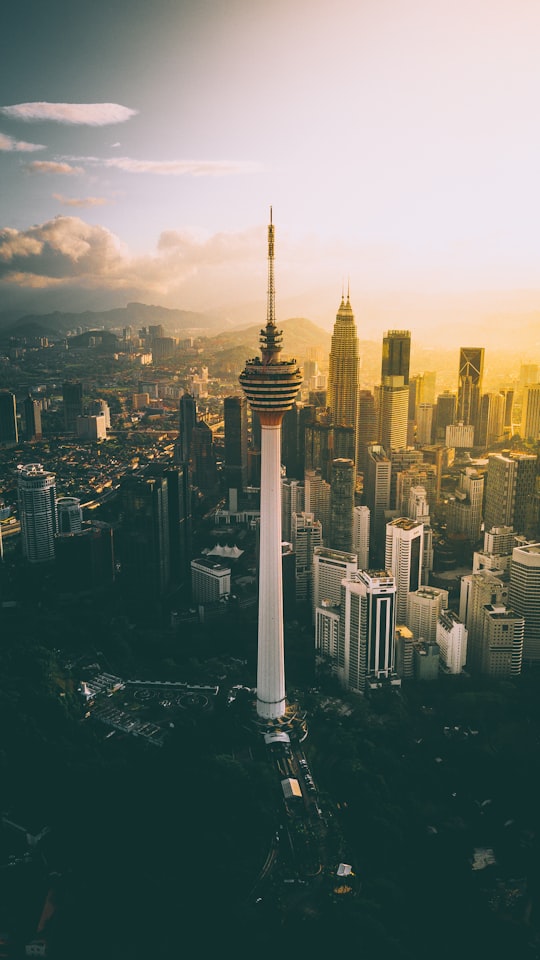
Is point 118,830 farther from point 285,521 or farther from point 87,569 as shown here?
point 285,521

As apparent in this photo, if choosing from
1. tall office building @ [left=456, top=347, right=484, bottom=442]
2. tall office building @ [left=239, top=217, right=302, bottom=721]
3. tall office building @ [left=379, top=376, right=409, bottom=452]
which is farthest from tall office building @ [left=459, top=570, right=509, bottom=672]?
tall office building @ [left=456, top=347, right=484, bottom=442]

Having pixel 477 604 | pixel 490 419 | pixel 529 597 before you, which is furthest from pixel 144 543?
pixel 490 419

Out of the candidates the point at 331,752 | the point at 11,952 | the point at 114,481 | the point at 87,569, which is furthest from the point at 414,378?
the point at 11,952

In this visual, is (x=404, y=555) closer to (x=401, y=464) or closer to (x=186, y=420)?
(x=401, y=464)

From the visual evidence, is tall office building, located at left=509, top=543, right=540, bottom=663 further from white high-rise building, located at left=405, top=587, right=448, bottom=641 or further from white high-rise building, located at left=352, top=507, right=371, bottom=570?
white high-rise building, located at left=352, top=507, right=371, bottom=570

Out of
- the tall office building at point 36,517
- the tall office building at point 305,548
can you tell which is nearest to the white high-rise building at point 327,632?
the tall office building at point 305,548

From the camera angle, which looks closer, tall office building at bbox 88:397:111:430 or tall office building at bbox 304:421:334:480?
tall office building at bbox 88:397:111:430
